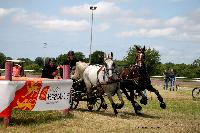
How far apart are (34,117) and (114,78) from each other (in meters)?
3.88

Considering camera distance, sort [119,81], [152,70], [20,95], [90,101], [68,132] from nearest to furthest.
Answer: [68,132] → [20,95] → [119,81] → [90,101] → [152,70]

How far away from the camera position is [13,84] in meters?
13.2

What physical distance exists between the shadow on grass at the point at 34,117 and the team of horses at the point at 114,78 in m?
2.22

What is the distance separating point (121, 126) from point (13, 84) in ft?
13.4

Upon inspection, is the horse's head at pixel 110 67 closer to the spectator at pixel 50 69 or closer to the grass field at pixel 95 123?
the grass field at pixel 95 123

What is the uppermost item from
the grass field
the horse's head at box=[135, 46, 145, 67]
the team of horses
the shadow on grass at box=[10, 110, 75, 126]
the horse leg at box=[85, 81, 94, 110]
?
the horse's head at box=[135, 46, 145, 67]

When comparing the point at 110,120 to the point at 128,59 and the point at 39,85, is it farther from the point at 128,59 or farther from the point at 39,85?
the point at 128,59

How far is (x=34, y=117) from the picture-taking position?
14.9 metres

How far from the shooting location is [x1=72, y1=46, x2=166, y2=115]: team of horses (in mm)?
16875

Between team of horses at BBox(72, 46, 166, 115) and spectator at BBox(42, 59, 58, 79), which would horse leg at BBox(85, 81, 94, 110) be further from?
spectator at BBox(42, 59, 58, 79)

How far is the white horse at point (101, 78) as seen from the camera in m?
16.8

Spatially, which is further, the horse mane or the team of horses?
the horse mane

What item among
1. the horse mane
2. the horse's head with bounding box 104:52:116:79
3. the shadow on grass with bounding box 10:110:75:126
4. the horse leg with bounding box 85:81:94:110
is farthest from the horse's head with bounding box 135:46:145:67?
the shadow on grass with bounding box 10:110:75:126

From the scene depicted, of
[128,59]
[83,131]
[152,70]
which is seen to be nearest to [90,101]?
[83,131]
